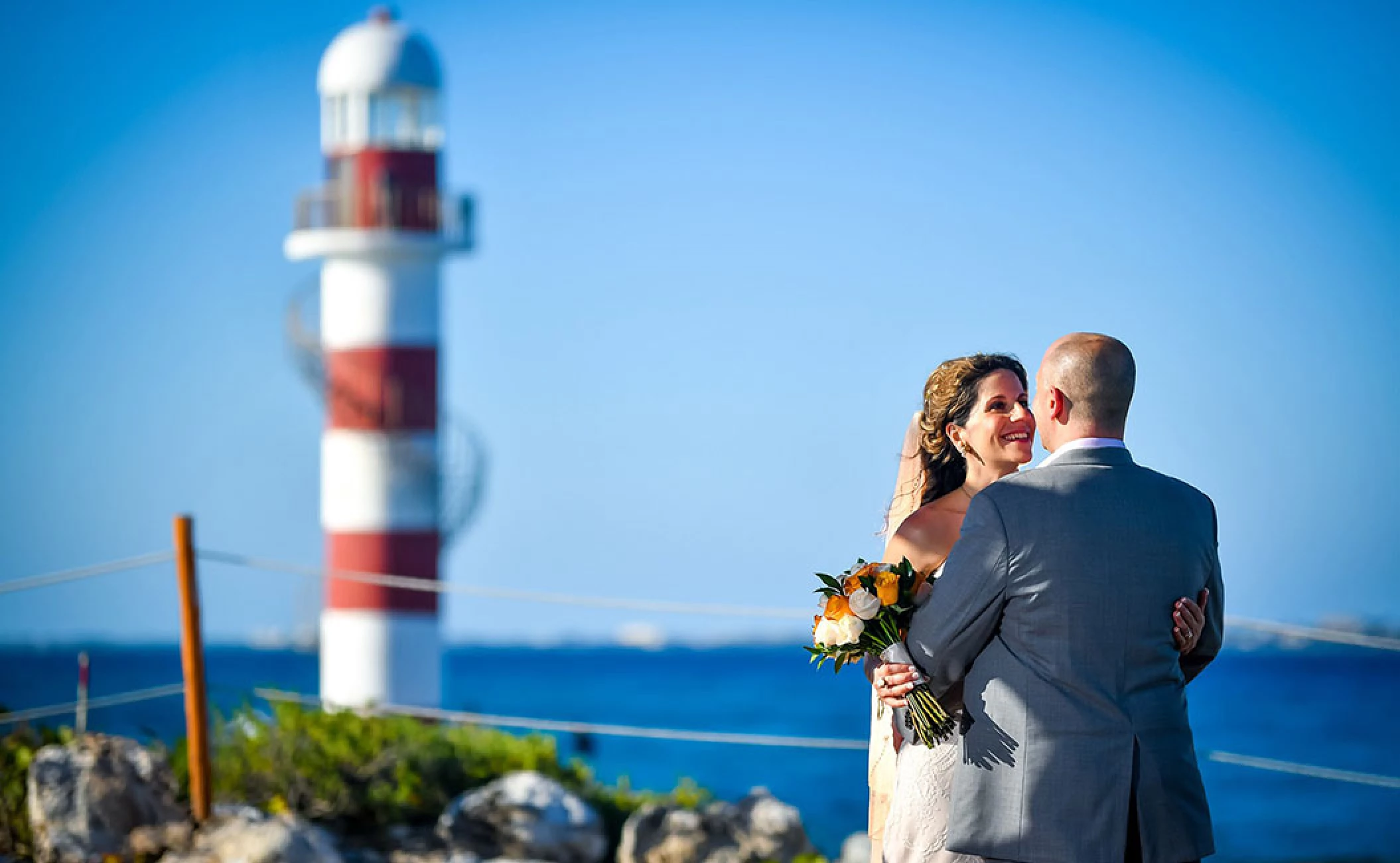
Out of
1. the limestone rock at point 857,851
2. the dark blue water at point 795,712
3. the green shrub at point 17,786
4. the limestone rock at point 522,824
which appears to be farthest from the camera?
the dark blue water at point 795,712

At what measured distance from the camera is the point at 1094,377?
2.85m

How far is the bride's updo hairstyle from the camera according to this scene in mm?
3586

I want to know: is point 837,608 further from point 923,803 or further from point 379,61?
point 379,61

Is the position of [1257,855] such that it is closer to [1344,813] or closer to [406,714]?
[1344,813]

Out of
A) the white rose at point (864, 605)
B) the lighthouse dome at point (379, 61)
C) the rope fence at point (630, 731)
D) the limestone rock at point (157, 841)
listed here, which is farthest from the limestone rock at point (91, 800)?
the lighthouse dome at point (379, 61)

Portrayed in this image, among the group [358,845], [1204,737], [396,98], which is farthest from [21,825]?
[1204,737]

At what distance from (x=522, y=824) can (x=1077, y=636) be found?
12.4ft

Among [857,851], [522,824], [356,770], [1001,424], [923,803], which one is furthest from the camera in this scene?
[857,851]

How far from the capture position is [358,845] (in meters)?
6.13

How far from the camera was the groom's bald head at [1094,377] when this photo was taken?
283cm

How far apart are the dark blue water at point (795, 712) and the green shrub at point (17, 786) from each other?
856mm

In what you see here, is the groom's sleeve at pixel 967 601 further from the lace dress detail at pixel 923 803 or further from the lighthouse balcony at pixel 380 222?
the lighthouse balcony at pixel 380 222

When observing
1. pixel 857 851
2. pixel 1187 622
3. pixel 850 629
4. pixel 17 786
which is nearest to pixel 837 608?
pixel 850 629

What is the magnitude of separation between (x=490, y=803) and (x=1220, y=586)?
3.81m
